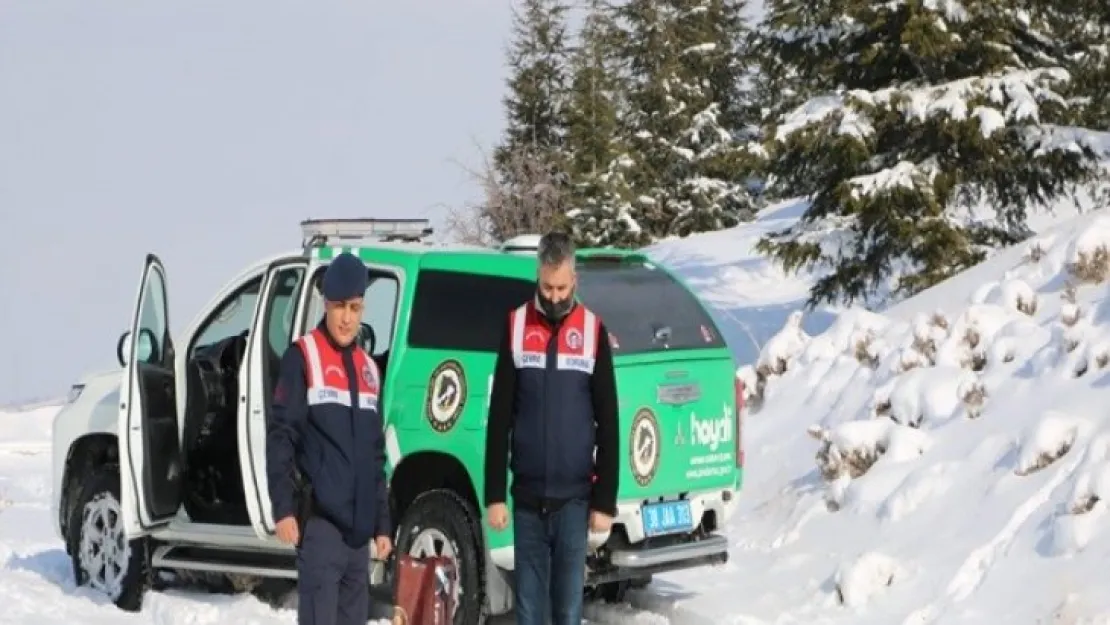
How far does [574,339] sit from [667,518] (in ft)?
7.07

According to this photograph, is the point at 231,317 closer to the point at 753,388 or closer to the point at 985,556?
the point at 985,556

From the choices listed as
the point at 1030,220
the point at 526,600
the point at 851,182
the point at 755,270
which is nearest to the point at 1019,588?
the point at 526,600

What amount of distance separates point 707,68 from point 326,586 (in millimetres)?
39858

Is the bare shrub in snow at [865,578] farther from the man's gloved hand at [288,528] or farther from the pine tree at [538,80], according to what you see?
the pine tree at [538,80]

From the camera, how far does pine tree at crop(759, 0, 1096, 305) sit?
18922mm

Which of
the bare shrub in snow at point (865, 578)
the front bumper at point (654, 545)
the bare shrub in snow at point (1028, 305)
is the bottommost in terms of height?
the bare shrub in snow at point (865, 578)

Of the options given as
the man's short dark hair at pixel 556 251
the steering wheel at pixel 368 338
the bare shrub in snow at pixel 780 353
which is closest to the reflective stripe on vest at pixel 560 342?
the man's short dark hair at pixel 556 251

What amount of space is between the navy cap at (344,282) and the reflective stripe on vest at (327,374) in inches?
6.7

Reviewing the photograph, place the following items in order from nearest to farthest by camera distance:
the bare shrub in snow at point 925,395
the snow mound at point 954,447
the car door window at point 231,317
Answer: the snow mound at point 954,447 < the car door window at point 231,317 < the bare shrub in snow at point 925,395

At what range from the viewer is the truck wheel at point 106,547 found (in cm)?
965

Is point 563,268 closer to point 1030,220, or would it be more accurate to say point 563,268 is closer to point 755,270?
point 755,270

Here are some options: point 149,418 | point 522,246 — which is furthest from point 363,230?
point 149,418

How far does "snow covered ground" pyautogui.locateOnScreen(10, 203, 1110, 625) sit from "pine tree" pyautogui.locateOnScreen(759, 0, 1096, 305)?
4983 millimetres

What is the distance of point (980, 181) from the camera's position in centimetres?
2000
